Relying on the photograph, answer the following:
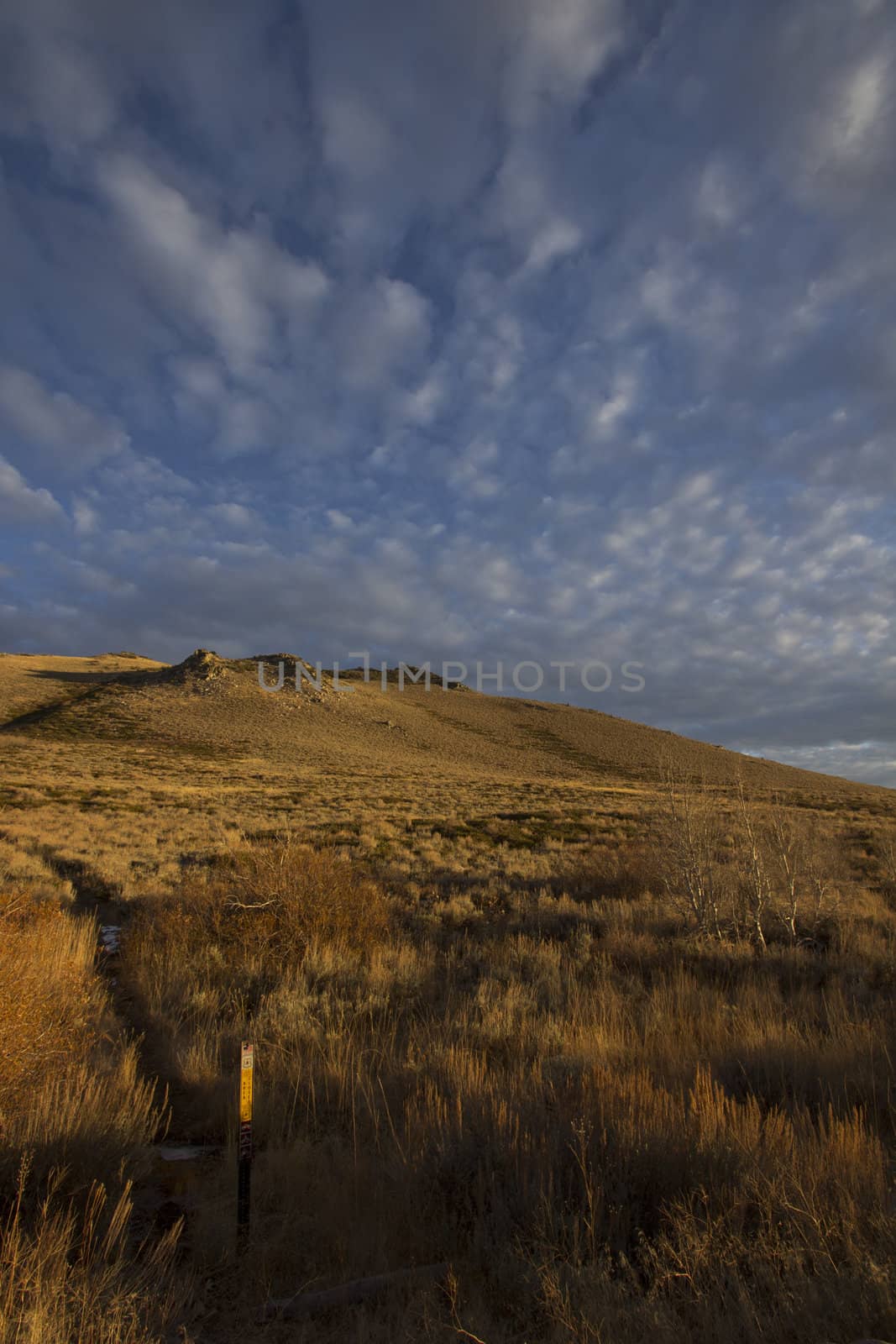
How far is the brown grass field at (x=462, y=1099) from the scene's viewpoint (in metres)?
2.66

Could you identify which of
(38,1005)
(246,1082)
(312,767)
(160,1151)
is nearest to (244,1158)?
(246,1082)

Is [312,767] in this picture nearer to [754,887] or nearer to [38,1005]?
[754,887]

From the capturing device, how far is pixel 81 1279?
274 cm

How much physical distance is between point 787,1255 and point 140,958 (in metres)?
7.29

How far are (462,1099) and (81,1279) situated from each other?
87.7 inches

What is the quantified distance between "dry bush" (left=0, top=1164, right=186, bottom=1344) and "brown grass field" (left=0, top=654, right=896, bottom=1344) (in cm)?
2

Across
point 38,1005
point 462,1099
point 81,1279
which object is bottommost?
point 81,1279

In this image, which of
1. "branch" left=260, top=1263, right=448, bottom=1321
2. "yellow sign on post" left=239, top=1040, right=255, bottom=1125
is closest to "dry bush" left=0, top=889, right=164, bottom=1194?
"yellow sign on post" left=239, top=1040, right=255, bottom=1125

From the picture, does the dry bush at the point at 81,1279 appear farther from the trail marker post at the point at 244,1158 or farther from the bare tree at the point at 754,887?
the bare tree at the point at 754,887

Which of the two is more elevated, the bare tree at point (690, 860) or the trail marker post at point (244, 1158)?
the bare tree at point (690, 860)

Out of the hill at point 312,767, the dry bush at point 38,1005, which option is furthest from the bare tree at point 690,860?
the dry bush at point 38,1005

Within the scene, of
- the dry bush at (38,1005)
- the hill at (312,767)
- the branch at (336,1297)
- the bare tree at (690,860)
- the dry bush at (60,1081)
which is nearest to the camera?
the branch at (336,1297)

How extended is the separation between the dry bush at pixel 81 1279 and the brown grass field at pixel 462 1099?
0.02 metres

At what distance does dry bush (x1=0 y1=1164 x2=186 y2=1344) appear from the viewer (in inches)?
94.4
